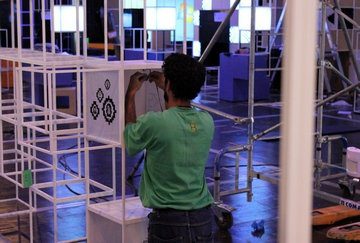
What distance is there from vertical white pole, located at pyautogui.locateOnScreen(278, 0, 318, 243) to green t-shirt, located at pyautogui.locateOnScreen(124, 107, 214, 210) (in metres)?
1.70

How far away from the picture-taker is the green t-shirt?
2.48 metres

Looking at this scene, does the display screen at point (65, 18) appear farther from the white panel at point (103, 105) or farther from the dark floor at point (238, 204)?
the white panel at point (103, 105)

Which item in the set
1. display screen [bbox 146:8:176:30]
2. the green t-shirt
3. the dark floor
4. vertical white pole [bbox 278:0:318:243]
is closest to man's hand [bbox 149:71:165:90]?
the green t-shirt

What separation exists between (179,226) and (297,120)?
5.87ft

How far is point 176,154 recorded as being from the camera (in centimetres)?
253

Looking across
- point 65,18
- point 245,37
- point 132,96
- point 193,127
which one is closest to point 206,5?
point 245,37

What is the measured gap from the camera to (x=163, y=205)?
2.53 meters

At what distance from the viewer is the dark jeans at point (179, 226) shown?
249 centimetres

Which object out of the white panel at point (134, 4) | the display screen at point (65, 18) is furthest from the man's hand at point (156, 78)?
the white panel at point (134, 4)

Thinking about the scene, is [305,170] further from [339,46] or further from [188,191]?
[339,46]

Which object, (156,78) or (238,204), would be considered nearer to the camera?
(156,78)

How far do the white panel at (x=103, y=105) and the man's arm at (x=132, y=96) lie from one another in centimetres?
17

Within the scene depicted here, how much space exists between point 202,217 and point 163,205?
0.17m

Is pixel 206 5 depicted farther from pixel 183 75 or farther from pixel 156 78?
pixel 183 75
